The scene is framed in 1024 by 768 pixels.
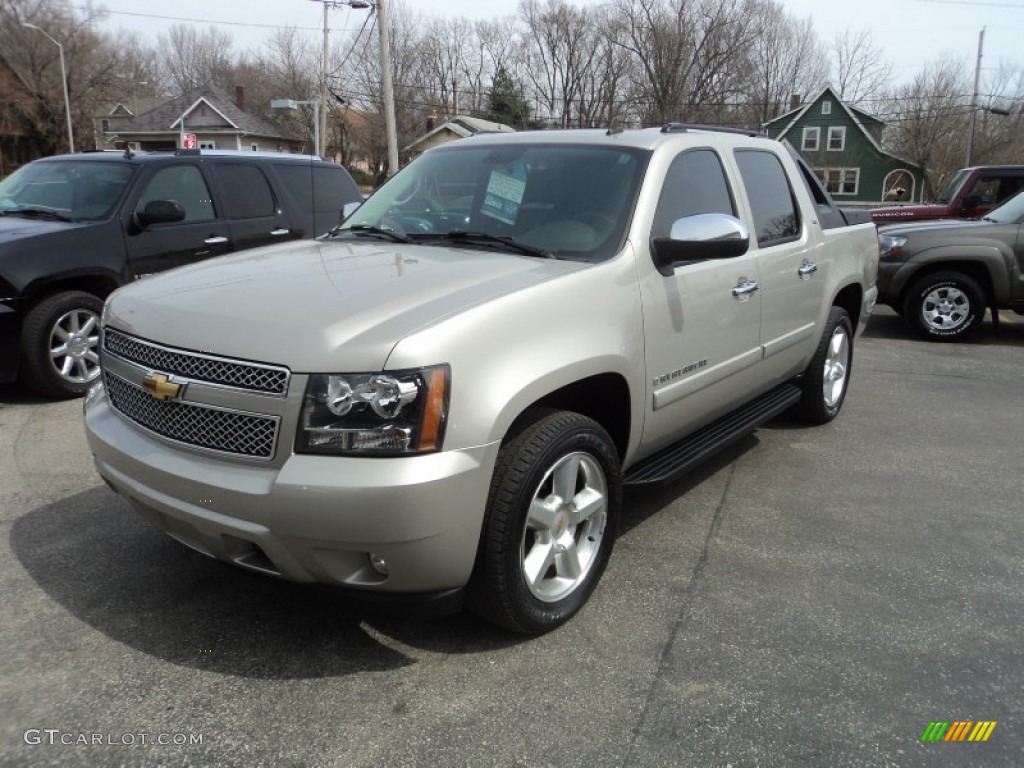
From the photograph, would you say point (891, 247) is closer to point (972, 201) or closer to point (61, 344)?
point (972, 201)

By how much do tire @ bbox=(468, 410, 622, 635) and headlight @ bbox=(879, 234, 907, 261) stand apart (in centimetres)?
728

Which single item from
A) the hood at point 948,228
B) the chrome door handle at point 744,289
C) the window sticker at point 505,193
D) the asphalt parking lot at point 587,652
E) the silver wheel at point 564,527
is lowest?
the asphalt parking lot at point 587,652

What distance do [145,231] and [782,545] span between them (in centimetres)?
533

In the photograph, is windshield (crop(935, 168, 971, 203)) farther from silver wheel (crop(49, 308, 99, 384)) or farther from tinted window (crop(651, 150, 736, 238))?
silver wheel (crop(49, 308, 99, 384))

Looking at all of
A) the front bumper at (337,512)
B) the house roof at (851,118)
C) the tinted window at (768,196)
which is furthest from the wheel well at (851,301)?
the house roof at (851,118)

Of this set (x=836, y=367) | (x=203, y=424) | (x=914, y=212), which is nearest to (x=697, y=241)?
(x=203, y=424)

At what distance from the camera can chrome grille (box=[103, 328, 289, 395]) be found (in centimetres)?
251

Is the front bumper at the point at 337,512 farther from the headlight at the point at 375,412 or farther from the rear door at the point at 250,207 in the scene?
the rear door at the point at 250,207

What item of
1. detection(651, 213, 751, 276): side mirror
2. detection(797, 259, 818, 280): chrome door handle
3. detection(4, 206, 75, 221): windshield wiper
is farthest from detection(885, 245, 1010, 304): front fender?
detection(4, 206, 75, 221): windshield wiper

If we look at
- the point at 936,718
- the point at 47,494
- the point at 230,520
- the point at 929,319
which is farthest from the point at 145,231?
the point at 929,319

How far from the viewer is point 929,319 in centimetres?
929

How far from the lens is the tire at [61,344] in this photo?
19.3ft

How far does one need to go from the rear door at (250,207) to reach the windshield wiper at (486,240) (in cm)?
404

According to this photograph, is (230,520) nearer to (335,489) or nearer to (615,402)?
(335,489)
